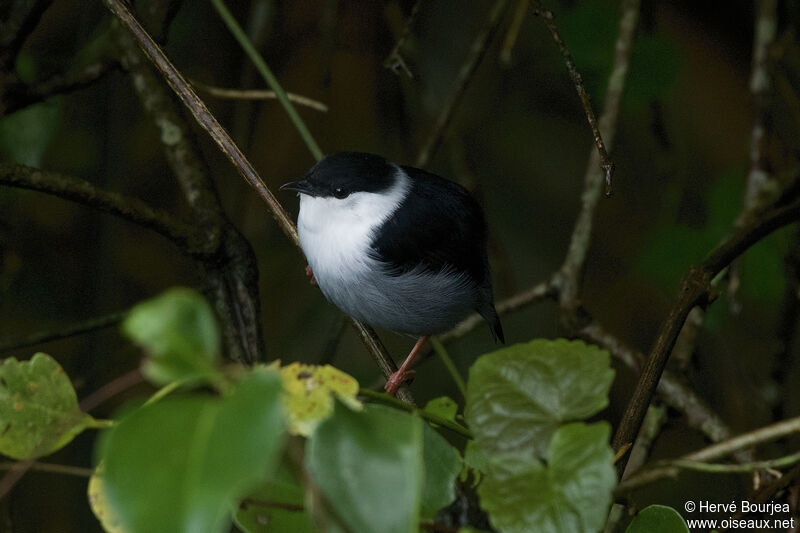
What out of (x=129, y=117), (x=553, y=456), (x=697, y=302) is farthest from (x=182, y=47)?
(x=553, y=456)

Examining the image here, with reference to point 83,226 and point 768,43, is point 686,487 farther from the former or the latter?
point 83,226

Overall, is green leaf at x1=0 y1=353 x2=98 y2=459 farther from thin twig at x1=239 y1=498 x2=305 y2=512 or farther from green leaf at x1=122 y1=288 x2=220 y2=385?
green leaf at x1=122 y1=288 x2=220 y2=385

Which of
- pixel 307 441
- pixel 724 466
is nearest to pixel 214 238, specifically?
pixel 307 441

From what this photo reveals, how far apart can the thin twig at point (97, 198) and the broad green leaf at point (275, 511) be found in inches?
41.7

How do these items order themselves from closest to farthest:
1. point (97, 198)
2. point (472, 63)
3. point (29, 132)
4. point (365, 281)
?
1. point (97, 198)
2. point (29, 132)
3. point (365, 281)
4. point (472, 63)

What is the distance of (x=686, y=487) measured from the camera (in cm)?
312

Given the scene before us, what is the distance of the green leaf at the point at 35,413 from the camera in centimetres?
75

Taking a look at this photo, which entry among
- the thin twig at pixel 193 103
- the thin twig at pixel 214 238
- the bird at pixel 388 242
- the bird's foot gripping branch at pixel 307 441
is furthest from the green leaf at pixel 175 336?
the bird at pixel 388 242

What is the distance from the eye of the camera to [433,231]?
86.0 inches

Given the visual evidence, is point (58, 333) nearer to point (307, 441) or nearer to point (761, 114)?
point (307, 441)

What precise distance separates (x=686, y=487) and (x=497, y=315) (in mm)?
1328

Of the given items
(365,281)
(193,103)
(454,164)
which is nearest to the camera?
(193,103)

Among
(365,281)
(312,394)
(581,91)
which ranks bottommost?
(365,281)

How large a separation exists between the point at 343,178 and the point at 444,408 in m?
1.29
